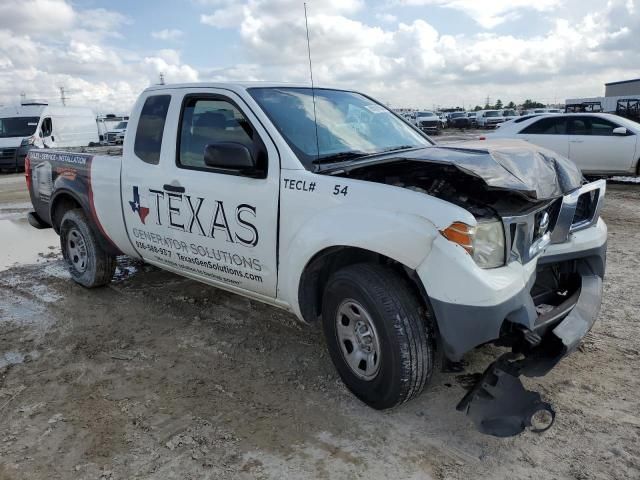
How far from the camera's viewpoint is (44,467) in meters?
2.79

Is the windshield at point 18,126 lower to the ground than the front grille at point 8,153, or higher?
higher

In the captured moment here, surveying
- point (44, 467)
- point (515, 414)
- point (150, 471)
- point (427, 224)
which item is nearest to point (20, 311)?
point (44, 467)

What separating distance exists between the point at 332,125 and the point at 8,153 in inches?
772

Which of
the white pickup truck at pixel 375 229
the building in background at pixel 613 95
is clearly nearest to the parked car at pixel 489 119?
the building in background at pixel 613 95

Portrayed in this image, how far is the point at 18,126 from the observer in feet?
66.5

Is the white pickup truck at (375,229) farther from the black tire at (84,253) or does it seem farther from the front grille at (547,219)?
the black tire at (84,253)

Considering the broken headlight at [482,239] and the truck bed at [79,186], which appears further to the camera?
the truck bed at [79,186]

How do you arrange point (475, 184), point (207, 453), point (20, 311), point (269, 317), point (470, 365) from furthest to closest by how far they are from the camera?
point (20, 311) → point (269, 317) → point (470, 365) → point (475, 184) → point (207, 453)

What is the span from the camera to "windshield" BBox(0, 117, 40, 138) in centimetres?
2016

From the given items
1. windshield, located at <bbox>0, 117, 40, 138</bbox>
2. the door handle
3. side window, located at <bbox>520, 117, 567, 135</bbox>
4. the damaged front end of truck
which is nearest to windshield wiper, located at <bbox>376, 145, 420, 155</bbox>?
the damaged front end of truck

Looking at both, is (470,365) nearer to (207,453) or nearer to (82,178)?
(207,453)

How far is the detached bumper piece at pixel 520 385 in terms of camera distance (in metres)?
2.70

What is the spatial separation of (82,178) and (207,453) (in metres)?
3.35

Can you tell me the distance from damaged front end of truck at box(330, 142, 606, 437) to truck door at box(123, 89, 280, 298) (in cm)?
60
